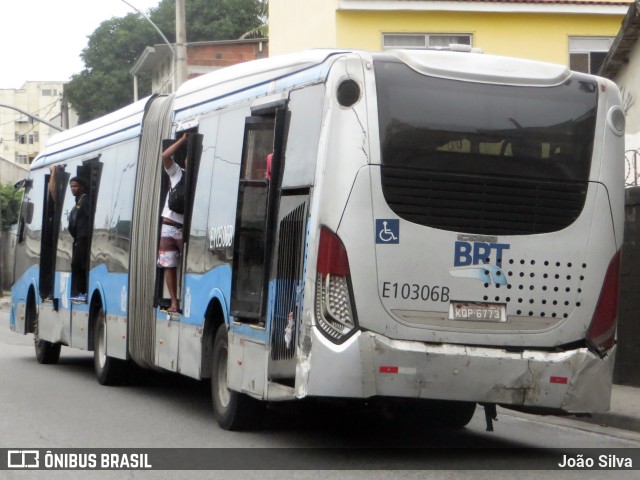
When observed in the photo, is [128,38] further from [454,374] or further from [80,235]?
[454,374]

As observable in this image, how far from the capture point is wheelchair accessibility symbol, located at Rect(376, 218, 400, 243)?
360 inches

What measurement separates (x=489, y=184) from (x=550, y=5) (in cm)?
1875

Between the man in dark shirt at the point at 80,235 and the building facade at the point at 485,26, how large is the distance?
11.1m

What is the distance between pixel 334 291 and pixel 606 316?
2.15m

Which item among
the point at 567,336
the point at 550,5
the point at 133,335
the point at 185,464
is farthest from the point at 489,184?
the point at 550,5

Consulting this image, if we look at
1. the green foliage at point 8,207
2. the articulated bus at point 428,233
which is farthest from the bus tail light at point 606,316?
the green foliage at point 8,207

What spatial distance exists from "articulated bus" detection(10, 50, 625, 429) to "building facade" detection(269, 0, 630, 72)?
1645 cm

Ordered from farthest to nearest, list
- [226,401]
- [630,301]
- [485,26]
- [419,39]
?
[485,26]
[419,39]
[630,301]
[226,401]

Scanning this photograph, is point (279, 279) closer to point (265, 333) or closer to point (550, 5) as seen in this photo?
point (265, 333)

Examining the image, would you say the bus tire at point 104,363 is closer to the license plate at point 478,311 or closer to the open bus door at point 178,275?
the open bus door at point 178,275

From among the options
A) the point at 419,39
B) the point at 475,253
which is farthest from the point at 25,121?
the point at 475,253

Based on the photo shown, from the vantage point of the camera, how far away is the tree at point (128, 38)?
75.7m

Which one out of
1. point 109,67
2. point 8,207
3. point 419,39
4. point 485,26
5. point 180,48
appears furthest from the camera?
point 109,67

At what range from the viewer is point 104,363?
15.4m
